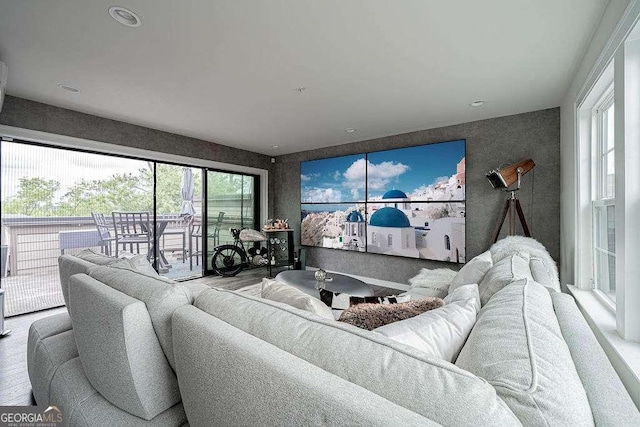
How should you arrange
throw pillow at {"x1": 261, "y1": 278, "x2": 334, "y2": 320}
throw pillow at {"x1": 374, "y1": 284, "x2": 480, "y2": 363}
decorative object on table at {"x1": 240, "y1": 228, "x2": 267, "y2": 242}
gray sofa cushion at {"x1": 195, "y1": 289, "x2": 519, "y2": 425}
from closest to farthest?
gray sofa cushion at {"x1": 195, "y1": 289, "x2": 519, "y2": 425}
throw pillow at {"x1": 374, "y1": 284, "x2": 480, "y2": 363}
throw pillow at {"x1": 261, "y1": 278, "x2": 334, "y2": 320}
decorative object on table at {"x1": 240, "y1": 228, "x2": 267, "y2": 242}

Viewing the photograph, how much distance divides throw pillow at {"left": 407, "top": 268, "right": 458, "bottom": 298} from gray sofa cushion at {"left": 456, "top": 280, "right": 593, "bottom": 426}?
5.32 ft

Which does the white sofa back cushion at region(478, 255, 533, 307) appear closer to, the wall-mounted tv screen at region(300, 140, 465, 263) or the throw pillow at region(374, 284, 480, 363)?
the throw pillow at region(374, 284, 480, 363)

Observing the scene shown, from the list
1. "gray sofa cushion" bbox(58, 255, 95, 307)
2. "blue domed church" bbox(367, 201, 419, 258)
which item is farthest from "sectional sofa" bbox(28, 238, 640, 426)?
"blue domed church" bbox(367, 201, 419, 258)

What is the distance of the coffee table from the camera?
116 inches

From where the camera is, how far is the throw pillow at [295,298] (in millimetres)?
1241

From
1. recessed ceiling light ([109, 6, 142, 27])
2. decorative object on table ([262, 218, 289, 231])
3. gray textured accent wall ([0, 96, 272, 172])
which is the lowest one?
decorative object on table ([262, 218, 289, 231])

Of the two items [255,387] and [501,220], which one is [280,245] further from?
[255,387]

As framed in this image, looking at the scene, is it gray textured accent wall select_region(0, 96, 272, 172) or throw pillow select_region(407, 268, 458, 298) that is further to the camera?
gray textured accent wall select_region(0, 96, 272, 172)

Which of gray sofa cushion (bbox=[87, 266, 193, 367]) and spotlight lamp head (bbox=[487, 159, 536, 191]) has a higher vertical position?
spotlight lamp head (bbox=[487, 159, 536, 191])

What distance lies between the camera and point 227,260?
17.4 ft

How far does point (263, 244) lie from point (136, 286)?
478 centimetres

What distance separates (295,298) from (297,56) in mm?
1814

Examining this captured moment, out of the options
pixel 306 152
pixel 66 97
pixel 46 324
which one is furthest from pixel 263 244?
pixel 46 324

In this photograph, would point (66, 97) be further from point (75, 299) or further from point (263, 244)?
point (263, 244)
